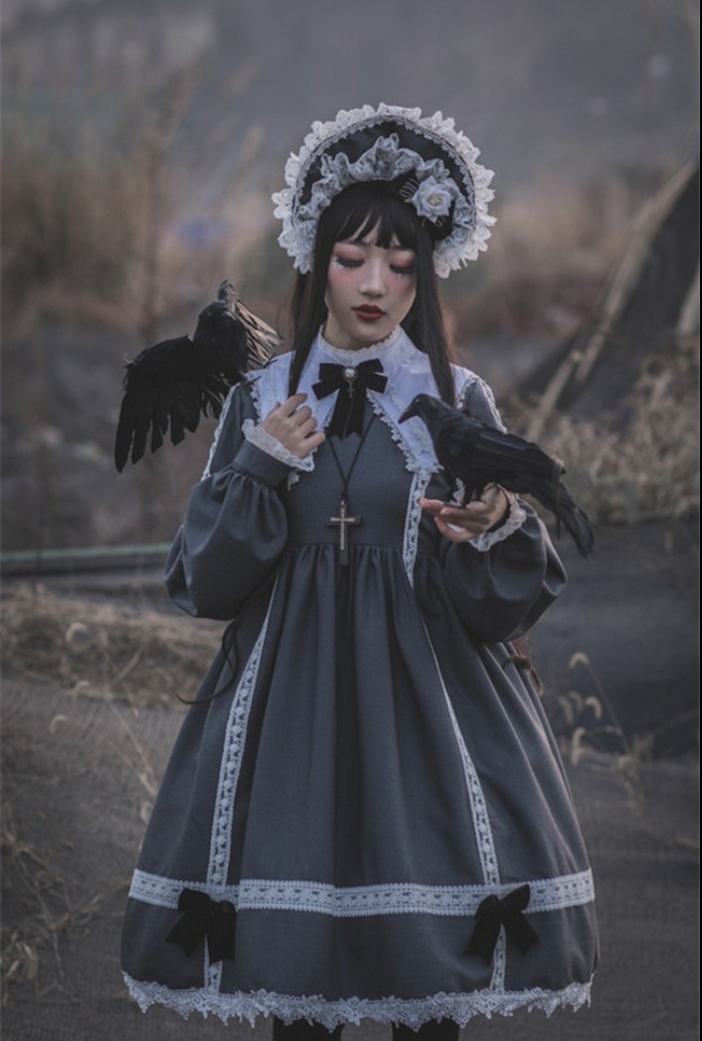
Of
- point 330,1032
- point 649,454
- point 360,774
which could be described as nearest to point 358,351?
point 360,774

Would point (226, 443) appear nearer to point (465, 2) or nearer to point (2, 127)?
point (2, 127)

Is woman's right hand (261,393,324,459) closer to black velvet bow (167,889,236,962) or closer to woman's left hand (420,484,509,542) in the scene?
woman's left hand (420,484,509,542)

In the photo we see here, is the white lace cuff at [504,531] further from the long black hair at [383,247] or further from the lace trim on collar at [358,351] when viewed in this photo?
the lace trim on collar at [358,351]

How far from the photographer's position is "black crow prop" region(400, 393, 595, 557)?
100 inches

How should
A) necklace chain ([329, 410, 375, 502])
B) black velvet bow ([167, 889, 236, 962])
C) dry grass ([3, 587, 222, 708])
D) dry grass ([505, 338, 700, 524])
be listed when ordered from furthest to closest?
dry grass ([505, 338, 700, 524]) → dry grass ([3, 587, 222, 708]) → necklace chain ([329, 410, 375, 502]) → black velvet bow ([167, 889, 236, 962])

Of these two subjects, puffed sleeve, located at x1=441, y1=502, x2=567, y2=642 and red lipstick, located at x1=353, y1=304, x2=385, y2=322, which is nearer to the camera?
puffed sleeve, located at x1=441, y1=502, x2=567, y2=642

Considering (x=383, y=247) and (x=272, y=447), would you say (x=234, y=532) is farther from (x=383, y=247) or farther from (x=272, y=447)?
(x=383, y=247)

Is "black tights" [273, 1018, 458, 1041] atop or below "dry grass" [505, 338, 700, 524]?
below

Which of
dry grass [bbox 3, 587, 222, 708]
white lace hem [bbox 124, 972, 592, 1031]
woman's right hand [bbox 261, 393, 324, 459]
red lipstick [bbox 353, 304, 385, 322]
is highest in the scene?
red lipstick [bbox 353, 304, 385, 322]

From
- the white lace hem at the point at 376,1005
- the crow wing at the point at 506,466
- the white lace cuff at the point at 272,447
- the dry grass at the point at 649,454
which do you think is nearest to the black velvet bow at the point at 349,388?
the white lace cuff at the point at 272,447

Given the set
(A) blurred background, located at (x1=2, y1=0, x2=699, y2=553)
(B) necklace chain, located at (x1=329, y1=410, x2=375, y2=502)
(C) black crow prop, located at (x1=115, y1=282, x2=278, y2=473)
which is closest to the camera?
(B) necklace chain, located at (x1=329, y1=410, x2=375, y2=502)

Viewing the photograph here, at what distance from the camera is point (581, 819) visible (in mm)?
4625

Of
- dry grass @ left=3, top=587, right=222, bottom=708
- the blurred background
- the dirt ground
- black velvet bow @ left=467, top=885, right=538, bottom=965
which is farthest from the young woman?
dry grass @ left=3, top=587, right=222, bottom=708

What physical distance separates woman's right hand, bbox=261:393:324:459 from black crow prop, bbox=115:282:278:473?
19 cm
